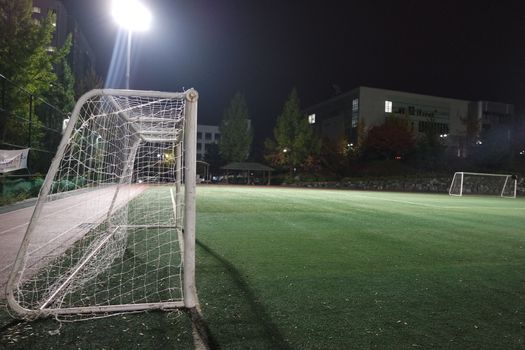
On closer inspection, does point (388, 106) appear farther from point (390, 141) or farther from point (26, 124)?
point (26, 124)

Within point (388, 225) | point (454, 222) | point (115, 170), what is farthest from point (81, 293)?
point (454, 222)

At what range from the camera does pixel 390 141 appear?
5231 centimetres

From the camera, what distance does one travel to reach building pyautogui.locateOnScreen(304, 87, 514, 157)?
64.2 metres

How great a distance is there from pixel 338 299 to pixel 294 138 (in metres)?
47.9

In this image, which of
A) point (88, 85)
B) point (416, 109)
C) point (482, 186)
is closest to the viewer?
point (88, 85)

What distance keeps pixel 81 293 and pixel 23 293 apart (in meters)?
0.58

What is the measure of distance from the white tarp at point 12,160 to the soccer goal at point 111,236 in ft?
9.49

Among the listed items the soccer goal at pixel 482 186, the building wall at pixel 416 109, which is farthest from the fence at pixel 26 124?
the building wall at pixel 416 109

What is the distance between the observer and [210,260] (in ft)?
19.2

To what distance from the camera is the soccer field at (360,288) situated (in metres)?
3.33

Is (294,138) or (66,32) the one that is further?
(294,138)

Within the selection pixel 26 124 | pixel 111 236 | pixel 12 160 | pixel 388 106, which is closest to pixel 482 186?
pixel 388 106

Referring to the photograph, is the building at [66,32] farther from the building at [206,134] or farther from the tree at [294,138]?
the building at [206,134]

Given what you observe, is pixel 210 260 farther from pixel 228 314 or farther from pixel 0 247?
pixel 0 247
